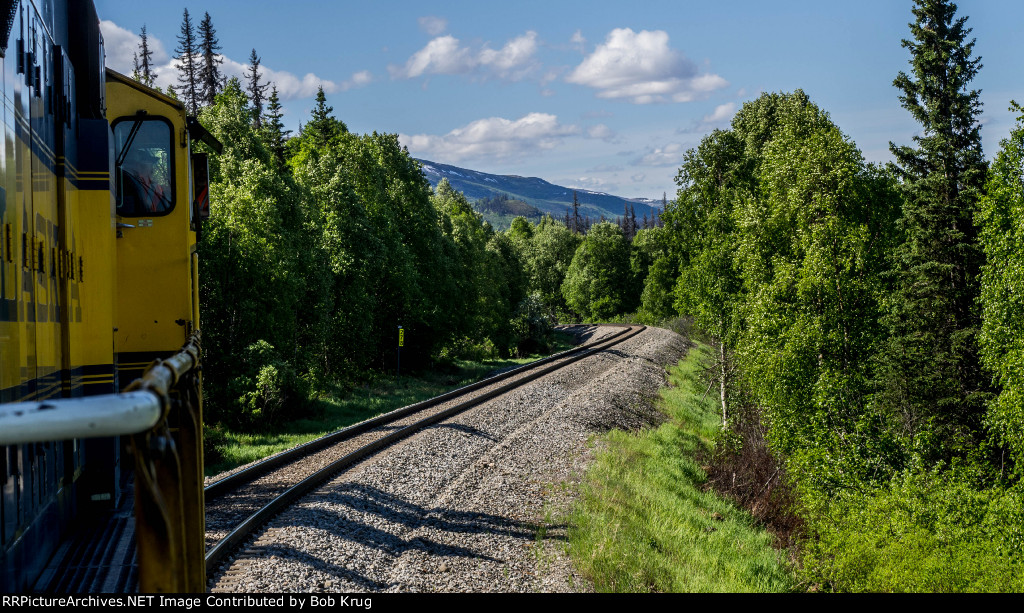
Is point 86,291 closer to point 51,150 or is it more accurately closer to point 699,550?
point 51,150

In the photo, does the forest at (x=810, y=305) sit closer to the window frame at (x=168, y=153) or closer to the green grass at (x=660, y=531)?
the green grass at (x=660, y=531)

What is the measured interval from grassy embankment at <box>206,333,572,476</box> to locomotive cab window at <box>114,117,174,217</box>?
28.3 feet

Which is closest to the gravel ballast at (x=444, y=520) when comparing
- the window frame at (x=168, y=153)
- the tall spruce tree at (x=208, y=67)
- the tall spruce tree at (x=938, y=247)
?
the window frame at (x=168, y=153)

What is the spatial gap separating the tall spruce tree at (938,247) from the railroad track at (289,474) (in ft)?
48.0

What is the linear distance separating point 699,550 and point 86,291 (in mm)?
9649

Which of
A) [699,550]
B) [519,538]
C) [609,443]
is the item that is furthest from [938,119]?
[519,538]

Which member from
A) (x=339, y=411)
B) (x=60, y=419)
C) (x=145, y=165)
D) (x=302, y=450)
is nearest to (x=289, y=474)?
(x=302, y=450)

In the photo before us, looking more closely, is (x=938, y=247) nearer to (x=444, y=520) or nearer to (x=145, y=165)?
(x=444, y=520)

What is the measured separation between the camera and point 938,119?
80.1 feet

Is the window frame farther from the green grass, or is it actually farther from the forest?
the forest

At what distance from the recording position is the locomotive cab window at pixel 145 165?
311 inches

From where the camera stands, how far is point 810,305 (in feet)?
62.5

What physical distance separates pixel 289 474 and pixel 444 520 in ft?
12.2

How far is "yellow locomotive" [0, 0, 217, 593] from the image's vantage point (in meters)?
4.37
